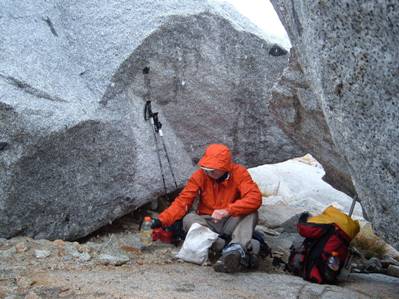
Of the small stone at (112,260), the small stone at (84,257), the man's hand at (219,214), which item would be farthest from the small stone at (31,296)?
the man's hand at (219,214)

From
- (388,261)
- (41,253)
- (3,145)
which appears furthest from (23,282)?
(388,261)

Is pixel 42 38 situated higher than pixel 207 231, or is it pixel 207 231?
pixel 42 38

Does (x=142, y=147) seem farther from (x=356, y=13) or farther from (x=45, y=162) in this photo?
(x=356, y=13)

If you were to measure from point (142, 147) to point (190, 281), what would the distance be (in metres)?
2.61

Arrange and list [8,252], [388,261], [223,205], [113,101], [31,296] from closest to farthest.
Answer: [31,296] → [8,252] → [223,205] → [113,101] → [388,261]

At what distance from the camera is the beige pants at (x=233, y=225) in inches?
256

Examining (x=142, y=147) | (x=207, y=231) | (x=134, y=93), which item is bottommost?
(x=207, y=231)

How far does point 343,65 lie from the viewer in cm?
405

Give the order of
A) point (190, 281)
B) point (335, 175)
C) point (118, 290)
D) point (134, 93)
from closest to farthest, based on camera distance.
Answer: point (118, 290) < point (190, 281) < point (134, 93) < point (335, 175)

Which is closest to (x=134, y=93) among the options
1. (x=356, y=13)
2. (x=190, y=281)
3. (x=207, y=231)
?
(x=207, y=231)

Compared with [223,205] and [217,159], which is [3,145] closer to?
[217,159]

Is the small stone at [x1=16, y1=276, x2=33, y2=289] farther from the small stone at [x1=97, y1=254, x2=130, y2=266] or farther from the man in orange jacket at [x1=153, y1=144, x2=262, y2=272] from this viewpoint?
the man in orange jacket at [x1=153, y1=144, x2=262, y2=272]

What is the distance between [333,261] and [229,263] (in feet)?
4.05

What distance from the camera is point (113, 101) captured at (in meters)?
7.54
